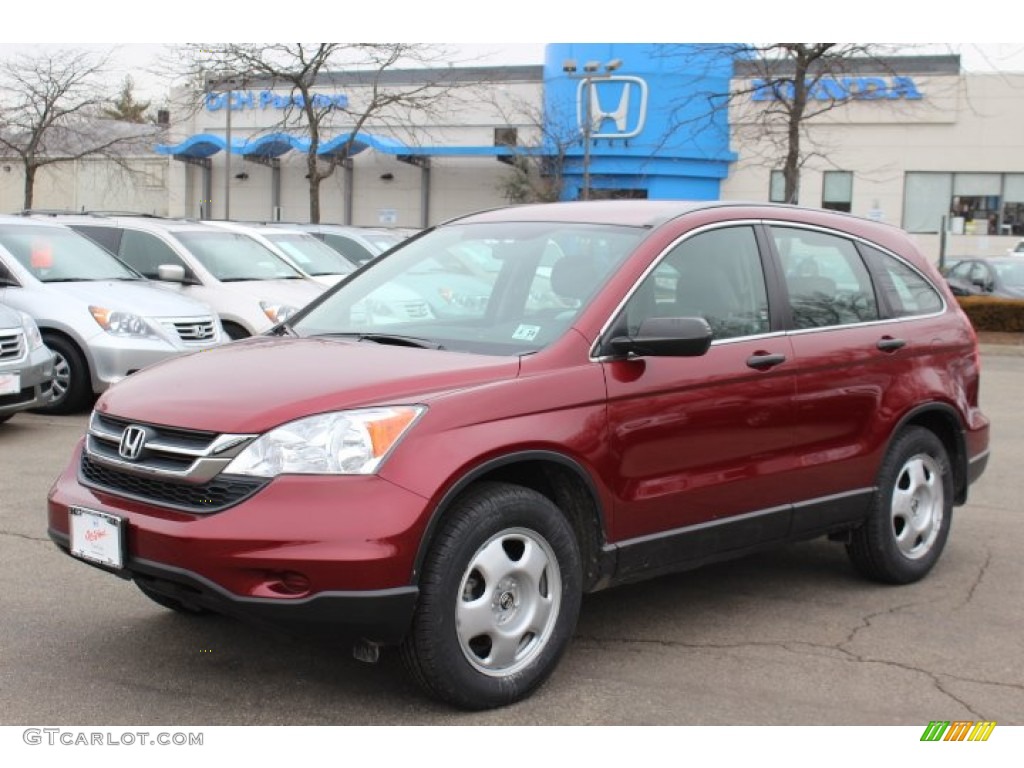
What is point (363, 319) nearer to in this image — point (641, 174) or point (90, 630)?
point (90, 630)

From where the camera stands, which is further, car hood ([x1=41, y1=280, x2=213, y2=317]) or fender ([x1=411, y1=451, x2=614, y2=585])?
car hood ([x1=41, y1=280, x2=213, y2=317])

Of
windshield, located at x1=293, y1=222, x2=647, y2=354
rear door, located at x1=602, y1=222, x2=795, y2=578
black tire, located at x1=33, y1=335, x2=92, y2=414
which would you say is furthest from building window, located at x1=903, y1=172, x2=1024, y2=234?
windshield, located at x1=293, y1=222, x2=647, y2=354

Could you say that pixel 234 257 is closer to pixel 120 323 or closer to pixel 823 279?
pixel 120 323

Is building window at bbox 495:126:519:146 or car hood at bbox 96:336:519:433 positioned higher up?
building window at bbox 495:126:519:146

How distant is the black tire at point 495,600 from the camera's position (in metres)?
3.80

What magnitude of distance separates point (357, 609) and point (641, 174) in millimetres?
37042

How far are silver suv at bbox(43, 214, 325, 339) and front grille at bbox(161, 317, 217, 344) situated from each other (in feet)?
3.51

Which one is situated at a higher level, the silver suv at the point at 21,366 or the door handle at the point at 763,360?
the door handle at the point at 763,360

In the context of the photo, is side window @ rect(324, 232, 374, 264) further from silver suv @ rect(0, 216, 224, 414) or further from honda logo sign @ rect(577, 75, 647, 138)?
honda logo sign @ rect(577, 75, 647, 138)

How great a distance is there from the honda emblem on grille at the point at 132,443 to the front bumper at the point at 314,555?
0.39 meters

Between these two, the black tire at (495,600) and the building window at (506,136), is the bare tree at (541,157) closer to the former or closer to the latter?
the building window at (506,136)

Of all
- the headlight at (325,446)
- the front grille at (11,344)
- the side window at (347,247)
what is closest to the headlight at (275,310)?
the front grille at (11,344)

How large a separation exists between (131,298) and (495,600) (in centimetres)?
787

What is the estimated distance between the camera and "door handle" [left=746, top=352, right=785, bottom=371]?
16.1ft
